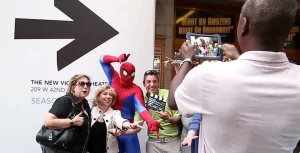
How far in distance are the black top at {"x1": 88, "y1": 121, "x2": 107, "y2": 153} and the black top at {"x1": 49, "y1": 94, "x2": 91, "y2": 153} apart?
0.59 ft

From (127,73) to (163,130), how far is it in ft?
2.37

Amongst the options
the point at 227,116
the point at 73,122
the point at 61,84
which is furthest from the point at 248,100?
the point at 61,84

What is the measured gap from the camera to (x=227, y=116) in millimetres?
1256

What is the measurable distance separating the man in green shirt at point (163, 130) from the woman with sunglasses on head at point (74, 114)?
752mm

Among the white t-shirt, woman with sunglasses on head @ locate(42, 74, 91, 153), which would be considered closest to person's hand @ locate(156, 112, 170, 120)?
woman with sunglasses on head @ locate(42, 74, 91, 153)

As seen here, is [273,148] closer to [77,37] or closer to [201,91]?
[201,91]

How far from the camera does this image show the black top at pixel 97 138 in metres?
3.53

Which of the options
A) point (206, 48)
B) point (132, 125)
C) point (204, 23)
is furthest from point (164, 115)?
point (204, 23)

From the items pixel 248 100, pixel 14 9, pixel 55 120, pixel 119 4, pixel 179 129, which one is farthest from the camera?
pixel 179 129

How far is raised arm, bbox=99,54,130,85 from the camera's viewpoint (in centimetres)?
373

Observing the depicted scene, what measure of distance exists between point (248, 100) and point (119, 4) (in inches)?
110

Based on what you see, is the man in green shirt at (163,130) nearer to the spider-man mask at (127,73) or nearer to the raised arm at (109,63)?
the spider-man mask at (127,73)

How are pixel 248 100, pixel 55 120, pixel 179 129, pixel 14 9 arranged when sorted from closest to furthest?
pixel 248 100
pixel 55 120
pixel 14 9
pixel 179 129

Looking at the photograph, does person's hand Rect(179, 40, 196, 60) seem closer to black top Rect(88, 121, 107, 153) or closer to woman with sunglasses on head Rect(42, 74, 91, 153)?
woman with sunglasses on head Rect(42, 74, 91, 153)
